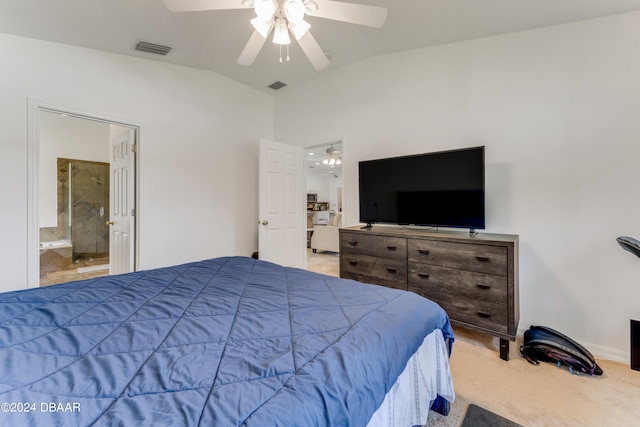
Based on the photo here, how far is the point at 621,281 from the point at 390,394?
7.61 feet

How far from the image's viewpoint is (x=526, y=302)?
2.47 meters

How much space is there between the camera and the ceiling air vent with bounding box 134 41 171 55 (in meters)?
2.77

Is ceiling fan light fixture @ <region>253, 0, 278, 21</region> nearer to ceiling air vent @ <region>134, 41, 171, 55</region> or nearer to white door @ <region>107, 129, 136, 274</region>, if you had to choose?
ceiling air vent @ <region>134, 41, 171, 55</region>

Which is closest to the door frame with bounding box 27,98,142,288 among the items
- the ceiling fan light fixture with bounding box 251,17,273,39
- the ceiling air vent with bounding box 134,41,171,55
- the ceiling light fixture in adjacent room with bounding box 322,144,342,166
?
the ceiling air vent with bounding box 134,41,171,55

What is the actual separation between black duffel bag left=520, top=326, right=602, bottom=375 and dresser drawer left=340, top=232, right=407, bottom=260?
→ 3.71 ft

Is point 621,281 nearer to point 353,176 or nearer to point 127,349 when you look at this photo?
point 353,176

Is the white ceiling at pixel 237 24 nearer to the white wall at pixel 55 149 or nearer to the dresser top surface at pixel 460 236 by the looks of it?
the dresser top surface at pixel 460 236

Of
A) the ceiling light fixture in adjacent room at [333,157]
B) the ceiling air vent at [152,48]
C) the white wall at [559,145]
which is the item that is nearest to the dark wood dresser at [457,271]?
the white wall at [559,145]

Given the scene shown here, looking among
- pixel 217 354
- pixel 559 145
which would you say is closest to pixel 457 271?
pixel 559 145

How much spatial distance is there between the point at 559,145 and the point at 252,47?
260 cm

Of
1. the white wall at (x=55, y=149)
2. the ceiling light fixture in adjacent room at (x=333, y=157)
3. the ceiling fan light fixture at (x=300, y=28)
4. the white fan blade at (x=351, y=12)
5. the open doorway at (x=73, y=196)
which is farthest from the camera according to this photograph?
the ceiling light fixture in adjacent room at (x=333, y=157)

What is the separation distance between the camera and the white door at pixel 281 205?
3.65 metres

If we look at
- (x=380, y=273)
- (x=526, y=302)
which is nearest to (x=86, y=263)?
(x=380, y=273)

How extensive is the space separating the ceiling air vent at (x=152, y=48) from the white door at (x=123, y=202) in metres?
0.86
